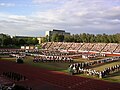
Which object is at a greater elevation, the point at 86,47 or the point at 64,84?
the point at 86,47

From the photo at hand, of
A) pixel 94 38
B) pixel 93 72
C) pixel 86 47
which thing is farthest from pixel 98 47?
pixel 93 72

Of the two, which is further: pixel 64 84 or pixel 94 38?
pixel 94 38

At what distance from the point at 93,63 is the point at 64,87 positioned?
19.4 metres

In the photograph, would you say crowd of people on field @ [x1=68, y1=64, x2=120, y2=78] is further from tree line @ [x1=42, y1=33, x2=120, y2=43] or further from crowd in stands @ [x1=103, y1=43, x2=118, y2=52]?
tree line @ [x1=42, y1=33, x2=120, y2=43]

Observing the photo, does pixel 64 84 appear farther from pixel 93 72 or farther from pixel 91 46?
pixel 91 46

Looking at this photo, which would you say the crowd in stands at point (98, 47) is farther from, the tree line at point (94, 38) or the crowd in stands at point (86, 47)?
the tree line at point (94, 38)

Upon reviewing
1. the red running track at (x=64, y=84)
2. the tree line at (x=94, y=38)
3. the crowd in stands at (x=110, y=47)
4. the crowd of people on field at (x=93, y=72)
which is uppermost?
the tree line at (x=94, y=38)

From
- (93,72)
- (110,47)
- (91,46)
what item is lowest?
(93,72)

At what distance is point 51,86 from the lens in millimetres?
23844

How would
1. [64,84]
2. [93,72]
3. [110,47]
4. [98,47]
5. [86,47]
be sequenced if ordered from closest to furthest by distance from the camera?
[64,84] → [93,72] → [110,47] → [98,47] → [86,47]

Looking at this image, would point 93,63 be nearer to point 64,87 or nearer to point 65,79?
point 65,79

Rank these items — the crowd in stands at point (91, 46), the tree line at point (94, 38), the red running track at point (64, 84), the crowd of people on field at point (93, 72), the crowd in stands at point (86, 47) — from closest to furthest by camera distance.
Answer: the red running track at point (64, 84), the crowd of people on field at point (93, 72), the crowd in stands at point (91, 46), the crowd in stands at point (86, 47), the tree line at point (94, 38)

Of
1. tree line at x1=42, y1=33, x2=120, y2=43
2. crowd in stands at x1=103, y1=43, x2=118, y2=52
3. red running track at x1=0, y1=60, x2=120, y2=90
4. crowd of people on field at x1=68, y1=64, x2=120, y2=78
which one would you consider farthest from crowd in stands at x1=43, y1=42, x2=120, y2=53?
red running track at x1=0, y1=60, x2=120, y2=90

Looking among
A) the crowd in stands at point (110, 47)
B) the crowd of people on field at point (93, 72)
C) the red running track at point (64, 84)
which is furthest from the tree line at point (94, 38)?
the red running track at point (64, 84)
